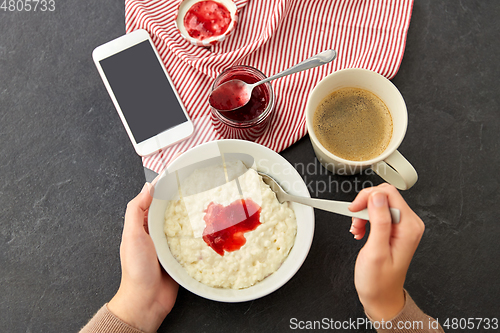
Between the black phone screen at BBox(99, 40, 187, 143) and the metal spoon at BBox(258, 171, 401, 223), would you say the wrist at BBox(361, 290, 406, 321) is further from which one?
the black phone screen at BBox(99, 40, 187, 143)

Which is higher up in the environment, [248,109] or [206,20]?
[206,20]

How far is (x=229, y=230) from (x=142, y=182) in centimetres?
46

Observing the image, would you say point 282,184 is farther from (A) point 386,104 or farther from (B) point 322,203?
(A) point 386,104

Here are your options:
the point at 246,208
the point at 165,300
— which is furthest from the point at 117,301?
the point at 246,208

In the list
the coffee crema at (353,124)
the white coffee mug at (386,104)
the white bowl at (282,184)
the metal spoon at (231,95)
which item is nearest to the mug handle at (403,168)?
the white coffee mug at (386,104)

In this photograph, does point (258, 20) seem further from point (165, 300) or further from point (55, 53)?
point (165, 300)

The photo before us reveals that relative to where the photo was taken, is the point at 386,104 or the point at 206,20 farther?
the point at 206,20

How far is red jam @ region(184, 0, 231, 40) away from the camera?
146 cm

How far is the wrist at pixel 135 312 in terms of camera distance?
4.09ft

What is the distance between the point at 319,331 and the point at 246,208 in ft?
1.91

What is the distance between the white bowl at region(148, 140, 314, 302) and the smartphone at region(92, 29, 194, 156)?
244 millimetres

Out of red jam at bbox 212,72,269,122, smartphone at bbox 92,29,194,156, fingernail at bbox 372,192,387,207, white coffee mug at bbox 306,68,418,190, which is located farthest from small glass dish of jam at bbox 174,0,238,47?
fingernail at bbox 372,192,387,207

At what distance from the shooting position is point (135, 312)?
1.25 m

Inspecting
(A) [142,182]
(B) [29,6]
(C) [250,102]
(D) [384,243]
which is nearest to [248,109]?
(C) [250,102]
